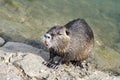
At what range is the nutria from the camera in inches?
203

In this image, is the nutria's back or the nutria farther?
the nutria's back

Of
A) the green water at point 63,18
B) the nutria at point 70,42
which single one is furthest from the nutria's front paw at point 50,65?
the green water at point 63,18

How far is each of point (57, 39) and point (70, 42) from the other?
35 cm

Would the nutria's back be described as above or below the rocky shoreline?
above

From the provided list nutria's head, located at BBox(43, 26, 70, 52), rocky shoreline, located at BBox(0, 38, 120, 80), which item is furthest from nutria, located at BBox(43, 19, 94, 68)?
rocky shoreline, located at BBox(0, 38, 120, 80)

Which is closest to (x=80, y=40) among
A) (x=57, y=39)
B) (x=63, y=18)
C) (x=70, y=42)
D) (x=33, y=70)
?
(x=70, y=42)

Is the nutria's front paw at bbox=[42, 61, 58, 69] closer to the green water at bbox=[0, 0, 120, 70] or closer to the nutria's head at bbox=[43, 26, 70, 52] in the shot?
the nutria's head at bbox=[43, 26, 70, 52]

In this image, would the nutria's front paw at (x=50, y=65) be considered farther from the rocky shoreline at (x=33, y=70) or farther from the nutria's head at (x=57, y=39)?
the nutria's head at (x=57, y=39)

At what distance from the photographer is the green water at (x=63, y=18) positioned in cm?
691

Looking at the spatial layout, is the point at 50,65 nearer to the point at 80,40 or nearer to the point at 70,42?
the point at 70,42

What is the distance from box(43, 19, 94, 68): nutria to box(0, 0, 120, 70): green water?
0.73m

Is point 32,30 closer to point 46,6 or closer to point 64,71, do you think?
point 46,6

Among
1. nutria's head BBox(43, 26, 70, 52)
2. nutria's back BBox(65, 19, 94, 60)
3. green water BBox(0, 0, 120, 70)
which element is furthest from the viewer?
green water BBox(0, 0, 120, 70)

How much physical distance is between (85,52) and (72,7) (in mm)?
3226
